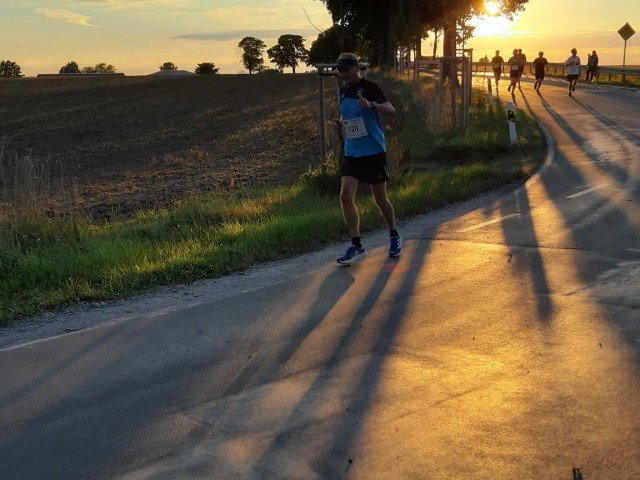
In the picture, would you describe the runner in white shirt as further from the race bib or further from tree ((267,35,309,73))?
tree ((267,35,309,73))

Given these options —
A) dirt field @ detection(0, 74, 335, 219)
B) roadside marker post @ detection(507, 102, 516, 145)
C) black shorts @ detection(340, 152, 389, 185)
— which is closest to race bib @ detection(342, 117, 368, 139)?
black shorts @ detection(340, 152, 389, 185)

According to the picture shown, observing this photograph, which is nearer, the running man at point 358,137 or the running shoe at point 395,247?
the running man at point 358,137

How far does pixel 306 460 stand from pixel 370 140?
4.27 m

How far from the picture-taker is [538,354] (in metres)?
4.88

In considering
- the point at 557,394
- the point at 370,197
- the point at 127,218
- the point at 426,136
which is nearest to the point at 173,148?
the point at 426,136

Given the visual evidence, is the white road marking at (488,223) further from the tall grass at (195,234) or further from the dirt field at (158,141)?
the dirt field at (158,141)

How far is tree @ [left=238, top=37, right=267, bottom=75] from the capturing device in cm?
15125

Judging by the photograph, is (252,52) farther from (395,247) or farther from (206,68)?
(395,247)

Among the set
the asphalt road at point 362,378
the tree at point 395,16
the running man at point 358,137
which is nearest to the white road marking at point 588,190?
the asphalt road at point 362,378

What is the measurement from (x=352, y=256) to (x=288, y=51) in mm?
141976

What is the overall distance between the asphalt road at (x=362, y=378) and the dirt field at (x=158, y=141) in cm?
532

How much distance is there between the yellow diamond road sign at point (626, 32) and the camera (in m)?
40.4

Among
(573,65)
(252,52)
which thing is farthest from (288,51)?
(573,65)

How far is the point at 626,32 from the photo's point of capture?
4072cm
